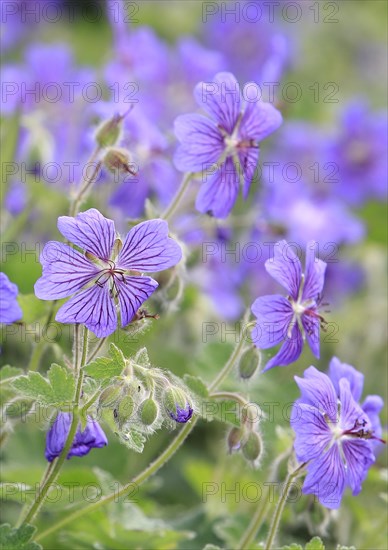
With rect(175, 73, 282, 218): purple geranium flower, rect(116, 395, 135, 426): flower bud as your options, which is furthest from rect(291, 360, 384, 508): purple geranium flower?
rect(175, 73, 282, 218): purple geranium flower

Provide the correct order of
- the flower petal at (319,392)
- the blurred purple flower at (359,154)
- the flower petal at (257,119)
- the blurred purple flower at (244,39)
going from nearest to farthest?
the flower petal at (319,392) < the flower petal at (257,119) < the blurred purple flower at (359,154) < the blurred purple flower at (244,39)

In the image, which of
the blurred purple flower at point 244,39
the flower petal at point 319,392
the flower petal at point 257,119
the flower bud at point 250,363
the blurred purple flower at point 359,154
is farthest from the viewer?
the blurred purple flower at point 244,39

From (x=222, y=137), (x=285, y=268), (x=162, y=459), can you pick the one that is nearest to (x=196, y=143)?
(x=222, y=137)

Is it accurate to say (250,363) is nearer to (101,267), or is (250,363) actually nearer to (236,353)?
(236,353)

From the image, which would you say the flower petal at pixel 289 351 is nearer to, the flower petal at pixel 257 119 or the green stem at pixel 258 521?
the green stem at pixel 258 521

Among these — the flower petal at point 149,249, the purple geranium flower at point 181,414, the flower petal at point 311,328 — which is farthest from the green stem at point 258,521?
the flower petal at point 149,249

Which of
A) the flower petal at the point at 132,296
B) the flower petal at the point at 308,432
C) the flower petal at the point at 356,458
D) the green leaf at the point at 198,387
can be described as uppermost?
the flower petal at the point at 132,296

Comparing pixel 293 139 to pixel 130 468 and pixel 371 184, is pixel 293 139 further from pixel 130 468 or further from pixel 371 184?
pixel 130 468
